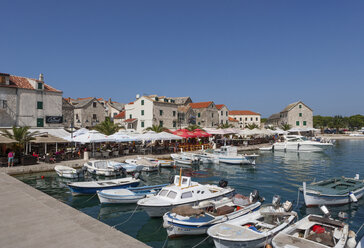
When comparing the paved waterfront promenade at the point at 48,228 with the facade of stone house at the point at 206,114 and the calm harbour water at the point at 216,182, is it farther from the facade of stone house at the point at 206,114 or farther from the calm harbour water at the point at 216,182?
the facade of stone house at the point at 206,114

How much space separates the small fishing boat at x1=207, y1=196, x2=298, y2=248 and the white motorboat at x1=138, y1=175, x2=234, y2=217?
3407 mm

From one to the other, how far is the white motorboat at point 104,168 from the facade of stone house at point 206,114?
4411cm

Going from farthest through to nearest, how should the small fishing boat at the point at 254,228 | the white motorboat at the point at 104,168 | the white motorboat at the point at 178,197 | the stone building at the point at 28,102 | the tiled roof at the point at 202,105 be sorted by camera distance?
the tiled roof at the point at 202,105
the stone building at the point at 28,102
the white motorboat at the point at 104,168
the white motorboat at the point at 178,197
the small fishing boat at the point at 254,228

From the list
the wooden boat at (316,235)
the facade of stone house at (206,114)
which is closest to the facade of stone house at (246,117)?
the facade of stone house at (206,114)

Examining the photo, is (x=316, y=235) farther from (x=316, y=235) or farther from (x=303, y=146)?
(x=303, y=146)

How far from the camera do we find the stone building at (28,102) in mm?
32656

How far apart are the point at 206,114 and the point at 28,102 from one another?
43078 mm

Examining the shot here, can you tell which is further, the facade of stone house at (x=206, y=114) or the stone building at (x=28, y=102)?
the facade of stone house at (x=206, y=114)

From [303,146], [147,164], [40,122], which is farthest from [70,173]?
[303,146]

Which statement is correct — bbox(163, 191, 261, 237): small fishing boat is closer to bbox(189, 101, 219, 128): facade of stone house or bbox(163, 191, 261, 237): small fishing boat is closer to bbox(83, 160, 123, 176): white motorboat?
bbox(83, 160, 123, 176): white motorboat

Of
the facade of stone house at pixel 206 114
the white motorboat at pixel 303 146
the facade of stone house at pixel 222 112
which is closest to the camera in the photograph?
the white motorboat at pixel 303 146

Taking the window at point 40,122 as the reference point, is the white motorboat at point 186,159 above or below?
below

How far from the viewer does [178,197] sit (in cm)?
1390

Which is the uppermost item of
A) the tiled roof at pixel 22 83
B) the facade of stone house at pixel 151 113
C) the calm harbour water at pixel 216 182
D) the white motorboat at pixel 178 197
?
the tiled roof at pixel 22 83
